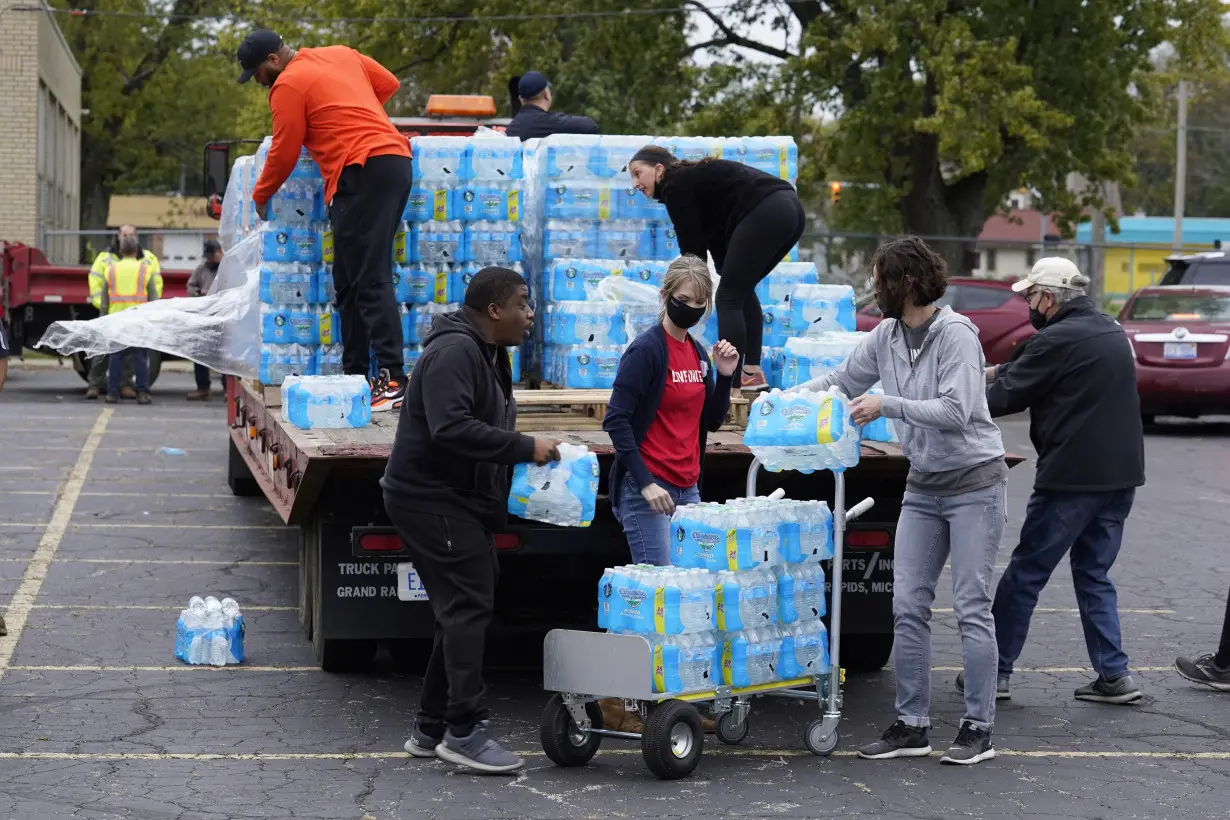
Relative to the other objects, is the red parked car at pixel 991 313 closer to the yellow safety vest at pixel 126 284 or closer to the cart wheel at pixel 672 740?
the yellow safety vest at pixel 126 284

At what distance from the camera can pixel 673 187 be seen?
29.4 ft

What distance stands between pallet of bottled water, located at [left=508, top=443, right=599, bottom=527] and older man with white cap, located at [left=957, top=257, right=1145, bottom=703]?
209cm

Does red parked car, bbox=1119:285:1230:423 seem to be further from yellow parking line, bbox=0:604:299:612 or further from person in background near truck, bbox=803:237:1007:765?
person in background near truck, bbox=803:237:1007:765

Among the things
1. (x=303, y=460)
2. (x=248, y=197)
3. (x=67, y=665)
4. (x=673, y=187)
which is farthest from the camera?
(x=248, y=197)

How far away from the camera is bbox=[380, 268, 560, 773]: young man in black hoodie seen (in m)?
6.64

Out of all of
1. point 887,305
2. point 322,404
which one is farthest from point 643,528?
point 322,404


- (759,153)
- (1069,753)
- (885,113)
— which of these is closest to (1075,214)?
(885,113)

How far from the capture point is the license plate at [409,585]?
7.66 metres

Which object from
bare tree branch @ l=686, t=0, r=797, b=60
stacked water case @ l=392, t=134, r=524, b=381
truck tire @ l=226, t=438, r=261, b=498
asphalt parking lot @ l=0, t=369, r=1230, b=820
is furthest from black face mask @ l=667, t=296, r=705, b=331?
bare tree branch @ l=686, t=0, r=797, b=60

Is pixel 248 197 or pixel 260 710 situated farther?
pixel 248 197

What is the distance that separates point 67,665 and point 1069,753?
4.46 m

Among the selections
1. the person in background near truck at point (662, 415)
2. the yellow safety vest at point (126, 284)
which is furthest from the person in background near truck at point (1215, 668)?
the yellow safety vest at point (126, 284)

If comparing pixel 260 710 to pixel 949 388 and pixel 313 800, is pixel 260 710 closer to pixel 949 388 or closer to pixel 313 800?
pixel 313 800

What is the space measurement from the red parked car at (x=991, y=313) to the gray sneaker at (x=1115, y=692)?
15702 millimetres
